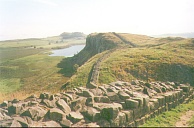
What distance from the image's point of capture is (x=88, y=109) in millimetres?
15922

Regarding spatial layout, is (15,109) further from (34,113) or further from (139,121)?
(139,121)

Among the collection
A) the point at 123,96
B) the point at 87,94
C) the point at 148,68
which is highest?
the point at 87,94

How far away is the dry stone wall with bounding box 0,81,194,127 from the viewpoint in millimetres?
14609

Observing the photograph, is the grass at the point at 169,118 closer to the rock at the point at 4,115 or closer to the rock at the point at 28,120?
the rock at the point at 28,120

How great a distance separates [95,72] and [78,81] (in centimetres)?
367

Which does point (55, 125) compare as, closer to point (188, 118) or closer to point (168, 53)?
point (188, 118)

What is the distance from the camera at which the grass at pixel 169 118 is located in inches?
707

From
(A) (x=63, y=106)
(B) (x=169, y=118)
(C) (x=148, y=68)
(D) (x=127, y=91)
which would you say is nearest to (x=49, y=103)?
(A) (x=63, y=106)

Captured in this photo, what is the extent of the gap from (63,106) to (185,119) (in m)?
11.1

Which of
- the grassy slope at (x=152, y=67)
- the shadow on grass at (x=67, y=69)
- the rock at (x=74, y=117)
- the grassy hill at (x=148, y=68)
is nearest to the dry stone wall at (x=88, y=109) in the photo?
the rock at (x=74, y=117)

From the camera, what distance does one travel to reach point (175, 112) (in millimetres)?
21203

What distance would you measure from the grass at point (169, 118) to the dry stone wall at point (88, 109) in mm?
421

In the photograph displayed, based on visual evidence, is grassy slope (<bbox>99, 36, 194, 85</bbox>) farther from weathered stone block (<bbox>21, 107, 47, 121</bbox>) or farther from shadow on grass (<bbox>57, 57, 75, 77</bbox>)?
weathered stone block (<bbox>21, 107, 47, 121</bbox>)

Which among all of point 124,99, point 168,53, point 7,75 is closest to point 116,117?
point 124,99
